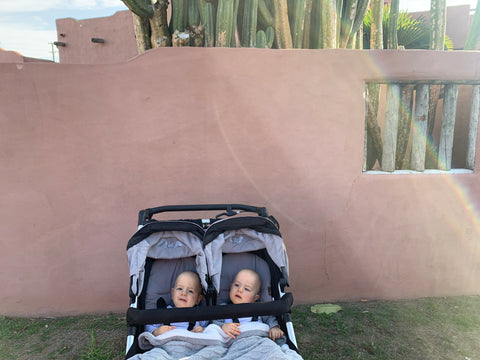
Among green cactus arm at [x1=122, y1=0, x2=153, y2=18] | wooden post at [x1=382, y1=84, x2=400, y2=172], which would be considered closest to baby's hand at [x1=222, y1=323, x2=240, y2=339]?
wooden post at [x1=382, y1=84, x2=400, y2=172]

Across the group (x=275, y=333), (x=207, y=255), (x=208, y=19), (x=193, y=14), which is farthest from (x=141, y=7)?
(x=275, y=333)

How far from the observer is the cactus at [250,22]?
160 inches

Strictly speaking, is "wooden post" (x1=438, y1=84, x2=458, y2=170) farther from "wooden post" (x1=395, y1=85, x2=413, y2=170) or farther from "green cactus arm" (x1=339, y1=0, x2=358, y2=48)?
"green cactus arm" (x1=339, y1=0, x2=358, y2=48)

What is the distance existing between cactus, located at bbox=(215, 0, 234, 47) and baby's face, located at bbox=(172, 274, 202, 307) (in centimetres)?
249

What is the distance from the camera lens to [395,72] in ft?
12.0

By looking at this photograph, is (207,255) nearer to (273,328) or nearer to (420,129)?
(273,328)

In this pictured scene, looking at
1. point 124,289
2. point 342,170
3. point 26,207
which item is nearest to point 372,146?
point 342,170

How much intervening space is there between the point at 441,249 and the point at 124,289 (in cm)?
334

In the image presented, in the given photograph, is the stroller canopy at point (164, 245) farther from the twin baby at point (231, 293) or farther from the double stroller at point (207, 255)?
the twin baby at point (231, 293)

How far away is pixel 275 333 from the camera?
2.35 meters

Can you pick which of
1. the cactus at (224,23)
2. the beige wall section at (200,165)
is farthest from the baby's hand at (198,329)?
the cactus at (224,23)

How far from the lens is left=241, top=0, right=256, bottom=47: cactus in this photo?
406cm

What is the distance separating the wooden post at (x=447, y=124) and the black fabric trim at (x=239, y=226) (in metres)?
2.33

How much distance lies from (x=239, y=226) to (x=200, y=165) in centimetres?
104
